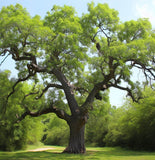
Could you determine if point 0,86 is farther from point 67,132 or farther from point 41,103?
point 67,132

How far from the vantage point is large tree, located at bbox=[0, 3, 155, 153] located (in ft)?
42.1

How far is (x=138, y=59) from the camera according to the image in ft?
44.2

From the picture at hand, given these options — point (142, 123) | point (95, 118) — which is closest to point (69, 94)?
point (95, 118)

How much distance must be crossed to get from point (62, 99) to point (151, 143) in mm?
9267

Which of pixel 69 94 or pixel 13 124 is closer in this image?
pixel 69 94

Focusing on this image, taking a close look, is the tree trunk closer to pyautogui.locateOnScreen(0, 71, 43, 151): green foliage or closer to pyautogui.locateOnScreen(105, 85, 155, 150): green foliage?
pyautogui.locateOnScreen(0, 71, 43, 151): green foliage

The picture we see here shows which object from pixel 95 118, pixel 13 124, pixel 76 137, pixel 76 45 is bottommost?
pixel 76 137

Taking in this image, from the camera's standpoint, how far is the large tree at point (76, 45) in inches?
506

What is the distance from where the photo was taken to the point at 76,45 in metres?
14.4

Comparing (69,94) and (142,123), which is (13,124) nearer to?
(69,94)

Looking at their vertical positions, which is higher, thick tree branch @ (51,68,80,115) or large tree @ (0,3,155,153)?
large tree @ (0,3,155,153)

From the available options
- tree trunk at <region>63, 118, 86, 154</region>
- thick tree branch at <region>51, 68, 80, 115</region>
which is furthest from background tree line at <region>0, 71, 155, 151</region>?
tree trunk at <region>63, 118, 86, 154</region>

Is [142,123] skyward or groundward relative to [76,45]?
groundward

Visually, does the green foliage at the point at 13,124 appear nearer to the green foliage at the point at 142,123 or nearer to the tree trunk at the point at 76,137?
the tree trunk at the point at 76,137
